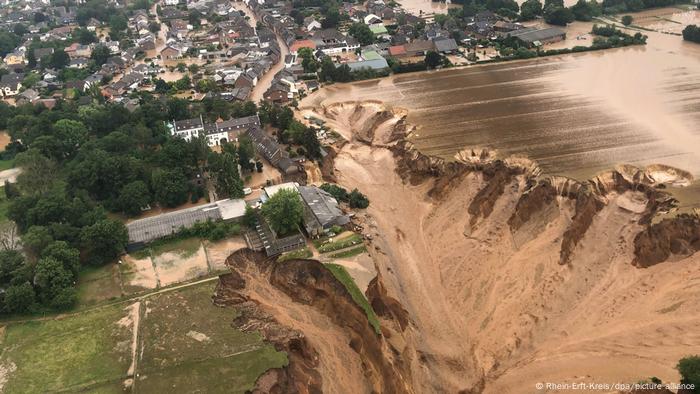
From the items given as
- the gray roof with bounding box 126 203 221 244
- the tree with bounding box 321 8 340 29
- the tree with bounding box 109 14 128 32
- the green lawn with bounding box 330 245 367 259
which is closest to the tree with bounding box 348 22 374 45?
the tree with bounding box 321 8 340 29

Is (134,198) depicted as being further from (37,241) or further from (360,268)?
(360,268)

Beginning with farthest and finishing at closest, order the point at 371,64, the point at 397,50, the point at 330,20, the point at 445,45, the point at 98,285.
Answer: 1. the point at 330,20
2. the point at 445,45
3. the point at 397,50
4. the point at 371,64
5. the point at 98,285

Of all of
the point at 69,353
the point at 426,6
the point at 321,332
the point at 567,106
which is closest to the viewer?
the point at 69,353

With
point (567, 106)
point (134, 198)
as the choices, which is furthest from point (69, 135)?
point (567, 106)

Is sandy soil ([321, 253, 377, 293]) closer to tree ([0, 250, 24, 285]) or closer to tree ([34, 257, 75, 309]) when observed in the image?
tree ([34, 257, 75, 309])

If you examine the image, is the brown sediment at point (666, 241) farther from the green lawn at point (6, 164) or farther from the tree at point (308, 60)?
the green lawn at point (6, 164)

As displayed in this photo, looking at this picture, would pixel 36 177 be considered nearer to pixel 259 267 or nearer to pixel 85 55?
pixel 259 267

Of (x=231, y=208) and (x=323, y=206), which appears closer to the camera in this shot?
(x=323, y=206)
